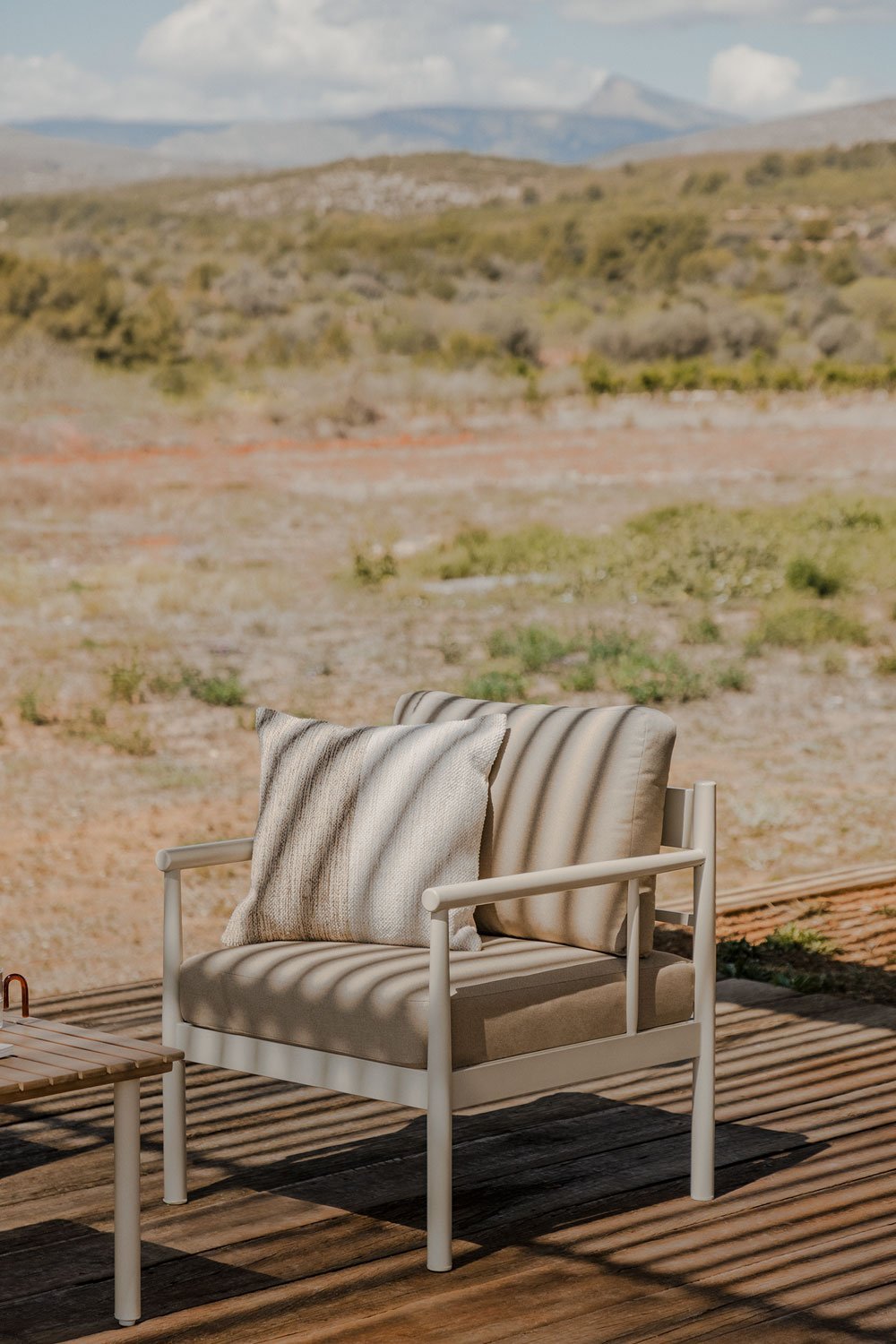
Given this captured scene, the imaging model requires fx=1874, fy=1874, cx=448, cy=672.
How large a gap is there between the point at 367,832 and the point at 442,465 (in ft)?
A: 29.8

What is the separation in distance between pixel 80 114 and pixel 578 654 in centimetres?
511

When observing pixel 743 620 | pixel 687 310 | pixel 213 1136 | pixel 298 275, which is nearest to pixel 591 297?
pixel 687 310

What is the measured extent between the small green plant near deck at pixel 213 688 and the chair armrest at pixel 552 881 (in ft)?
22.6

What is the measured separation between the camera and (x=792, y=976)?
458 centimetres

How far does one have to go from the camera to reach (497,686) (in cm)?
987

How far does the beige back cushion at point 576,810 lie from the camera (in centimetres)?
314

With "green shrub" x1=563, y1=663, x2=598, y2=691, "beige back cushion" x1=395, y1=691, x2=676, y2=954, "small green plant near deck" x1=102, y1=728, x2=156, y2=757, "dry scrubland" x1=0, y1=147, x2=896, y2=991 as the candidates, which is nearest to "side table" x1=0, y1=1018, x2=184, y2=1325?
"beige back cushion" x1=395, y1=691, x2=676, y2=954

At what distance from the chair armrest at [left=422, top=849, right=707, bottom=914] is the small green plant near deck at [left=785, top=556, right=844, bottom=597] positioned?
818cm

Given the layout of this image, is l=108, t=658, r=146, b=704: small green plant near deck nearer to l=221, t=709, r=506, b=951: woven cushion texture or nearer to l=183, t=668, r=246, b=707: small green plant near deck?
l=183, t=668, r=246, b=707: small green plant near deck

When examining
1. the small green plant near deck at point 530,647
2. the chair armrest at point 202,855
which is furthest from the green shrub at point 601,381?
the chair armrest at point 202,855

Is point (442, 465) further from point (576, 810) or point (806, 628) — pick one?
point (576, 810)

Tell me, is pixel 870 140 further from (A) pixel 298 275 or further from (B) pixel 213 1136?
(B) pixel 213 1136

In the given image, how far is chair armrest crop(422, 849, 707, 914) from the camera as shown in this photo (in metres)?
2.79

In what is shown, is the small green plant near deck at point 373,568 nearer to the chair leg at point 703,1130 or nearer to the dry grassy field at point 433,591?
the dry grassy field at point 433,591
